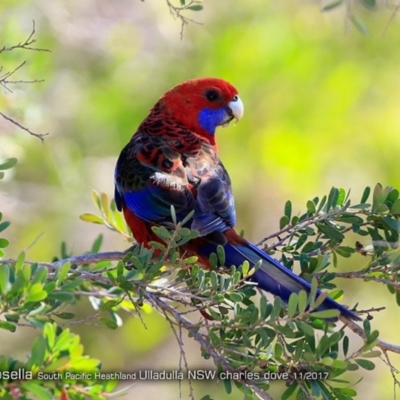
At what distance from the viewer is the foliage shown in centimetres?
223

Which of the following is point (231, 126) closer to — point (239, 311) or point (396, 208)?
point (396, 208)

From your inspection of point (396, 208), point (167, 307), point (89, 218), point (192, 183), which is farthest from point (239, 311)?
point (89, 218)

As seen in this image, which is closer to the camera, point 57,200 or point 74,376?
point 74,376

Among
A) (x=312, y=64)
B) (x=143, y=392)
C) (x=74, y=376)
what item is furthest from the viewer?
(x=312, y=64)

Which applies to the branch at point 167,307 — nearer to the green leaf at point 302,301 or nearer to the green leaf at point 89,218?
the green leaf at point 302,301

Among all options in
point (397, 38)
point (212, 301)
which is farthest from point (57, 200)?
point (212, 301)

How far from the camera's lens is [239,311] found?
265cm

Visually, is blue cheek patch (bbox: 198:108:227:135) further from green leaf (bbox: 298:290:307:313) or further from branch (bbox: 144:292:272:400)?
green leaf (bbox: 298:290:307:313)

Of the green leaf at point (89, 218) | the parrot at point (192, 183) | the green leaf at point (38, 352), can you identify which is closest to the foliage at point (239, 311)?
the green leaf at point (38, 352)

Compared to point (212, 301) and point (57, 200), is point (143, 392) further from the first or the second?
point (212, 301)

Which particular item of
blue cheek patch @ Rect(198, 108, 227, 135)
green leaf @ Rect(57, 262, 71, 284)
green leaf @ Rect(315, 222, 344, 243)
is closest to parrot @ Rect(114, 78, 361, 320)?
blue cheek patch @ Rect(198, 108, 227, 135)

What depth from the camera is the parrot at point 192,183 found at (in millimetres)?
3246

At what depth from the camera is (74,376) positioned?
2359mm

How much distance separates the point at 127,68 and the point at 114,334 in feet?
9.49
